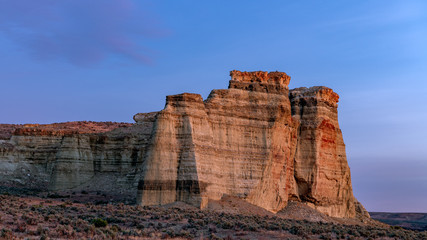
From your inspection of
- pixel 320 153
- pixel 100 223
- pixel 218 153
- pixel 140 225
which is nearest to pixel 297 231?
pixel 140 225

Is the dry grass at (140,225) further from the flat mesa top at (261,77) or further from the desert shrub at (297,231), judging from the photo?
the flat mesa top at (261,77)

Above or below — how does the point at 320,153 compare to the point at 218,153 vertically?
above

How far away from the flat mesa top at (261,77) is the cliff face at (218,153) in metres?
0.09

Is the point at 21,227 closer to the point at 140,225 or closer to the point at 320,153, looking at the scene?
the point at 140,225

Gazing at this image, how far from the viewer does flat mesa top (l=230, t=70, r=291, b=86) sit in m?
49.5

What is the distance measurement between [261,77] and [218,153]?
29.0 ft

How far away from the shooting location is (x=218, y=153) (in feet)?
150

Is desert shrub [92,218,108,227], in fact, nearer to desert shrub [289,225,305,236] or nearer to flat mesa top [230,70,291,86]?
desert shrub [289,225,305,236]

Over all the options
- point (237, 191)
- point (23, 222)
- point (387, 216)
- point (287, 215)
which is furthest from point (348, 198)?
point (387, 216)

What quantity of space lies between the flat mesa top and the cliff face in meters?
0.09

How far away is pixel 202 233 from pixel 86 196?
21231mm

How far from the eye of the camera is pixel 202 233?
31.1 meters

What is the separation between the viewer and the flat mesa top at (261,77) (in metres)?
49.5

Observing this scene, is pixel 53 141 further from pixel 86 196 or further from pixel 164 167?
pixel 164 167
